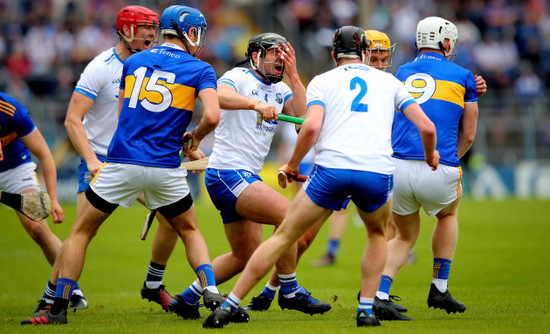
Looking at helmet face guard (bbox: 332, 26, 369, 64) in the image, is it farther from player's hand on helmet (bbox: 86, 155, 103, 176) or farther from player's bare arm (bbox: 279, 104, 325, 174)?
player's hand on helmet (bbox: 86, 155, 103, 176)

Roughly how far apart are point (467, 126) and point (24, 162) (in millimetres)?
4483

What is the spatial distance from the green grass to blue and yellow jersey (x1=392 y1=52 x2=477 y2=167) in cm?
152

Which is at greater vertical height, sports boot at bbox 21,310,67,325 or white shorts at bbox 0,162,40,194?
white shorts at bbox 0,162,40,194

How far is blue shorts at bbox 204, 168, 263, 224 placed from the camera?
22.5 ft

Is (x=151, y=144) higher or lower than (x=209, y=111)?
lower

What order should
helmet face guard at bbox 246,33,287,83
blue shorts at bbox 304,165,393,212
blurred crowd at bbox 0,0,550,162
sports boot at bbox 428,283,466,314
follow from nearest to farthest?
blue shorts at bbox 304,165,393,212 → sports boot at bbox 428,283,466,314 → helmet face guard at bbox 246,33,287,83 → blurred crowd at bbox 0,0,550,162

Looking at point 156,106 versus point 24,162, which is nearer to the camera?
point 156,106

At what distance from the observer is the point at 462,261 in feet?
39.3

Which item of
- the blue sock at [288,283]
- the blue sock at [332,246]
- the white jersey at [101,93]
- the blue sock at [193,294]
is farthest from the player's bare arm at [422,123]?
the blue sock at [332,246]

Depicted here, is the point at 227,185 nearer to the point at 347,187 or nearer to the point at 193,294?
the point at 193,294

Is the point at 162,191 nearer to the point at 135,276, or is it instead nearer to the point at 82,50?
the point at 135,276

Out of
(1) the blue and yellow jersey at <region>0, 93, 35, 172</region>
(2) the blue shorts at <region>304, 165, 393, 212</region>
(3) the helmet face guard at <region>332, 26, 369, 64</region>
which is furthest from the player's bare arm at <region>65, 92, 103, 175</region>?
(3) the helmet face guard at <region>332, 26, 369, 64</region>

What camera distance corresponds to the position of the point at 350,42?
6.18m

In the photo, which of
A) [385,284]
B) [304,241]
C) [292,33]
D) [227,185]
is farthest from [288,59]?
[292,33]
